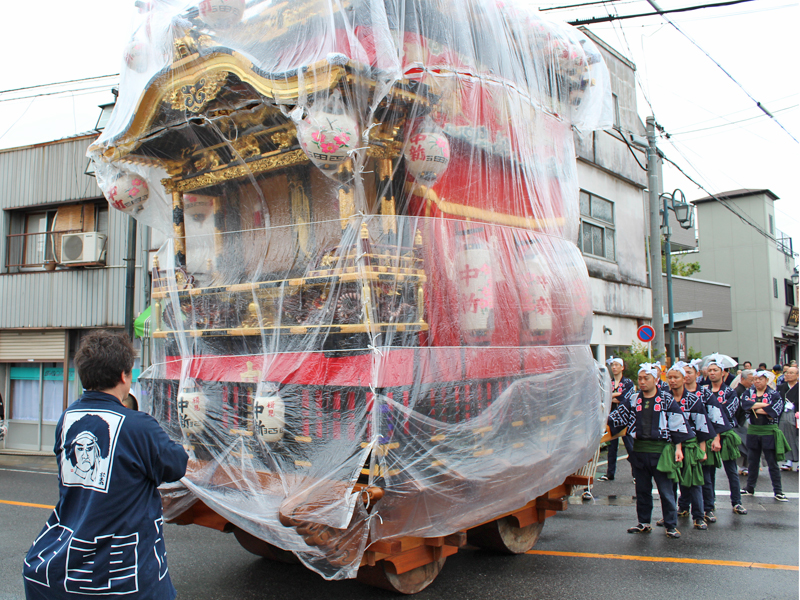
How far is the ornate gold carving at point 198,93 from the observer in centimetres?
488

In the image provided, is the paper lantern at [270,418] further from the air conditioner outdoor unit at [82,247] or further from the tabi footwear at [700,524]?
the air conditioner outdoor unit at [82,247]

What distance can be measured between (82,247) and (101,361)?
460 inches

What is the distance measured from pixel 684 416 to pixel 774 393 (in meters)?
3.06

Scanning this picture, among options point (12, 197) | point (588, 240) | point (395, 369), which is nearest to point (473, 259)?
point (395, 369)

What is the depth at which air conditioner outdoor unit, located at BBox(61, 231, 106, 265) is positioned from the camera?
507 inches

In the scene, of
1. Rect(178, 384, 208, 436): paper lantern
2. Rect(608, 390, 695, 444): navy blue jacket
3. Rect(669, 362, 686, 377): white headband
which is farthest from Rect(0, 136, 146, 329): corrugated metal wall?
Rect(669, 362, 686, 377): white headband

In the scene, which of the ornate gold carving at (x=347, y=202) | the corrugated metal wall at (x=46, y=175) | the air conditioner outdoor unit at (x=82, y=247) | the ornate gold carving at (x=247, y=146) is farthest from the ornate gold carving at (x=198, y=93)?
the corrugated metal wall at (x=46, y=175)

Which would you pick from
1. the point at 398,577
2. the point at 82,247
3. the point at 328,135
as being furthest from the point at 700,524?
the point at 82,247

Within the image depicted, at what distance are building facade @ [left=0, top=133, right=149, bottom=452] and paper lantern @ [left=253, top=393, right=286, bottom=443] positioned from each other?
9426 mm

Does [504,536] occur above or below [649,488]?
below

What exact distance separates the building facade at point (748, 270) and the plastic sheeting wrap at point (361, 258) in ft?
97.8

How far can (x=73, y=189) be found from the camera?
43.8ft

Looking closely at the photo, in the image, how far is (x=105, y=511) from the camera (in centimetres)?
251

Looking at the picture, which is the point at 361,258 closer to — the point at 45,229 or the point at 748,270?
the point at 45,229
